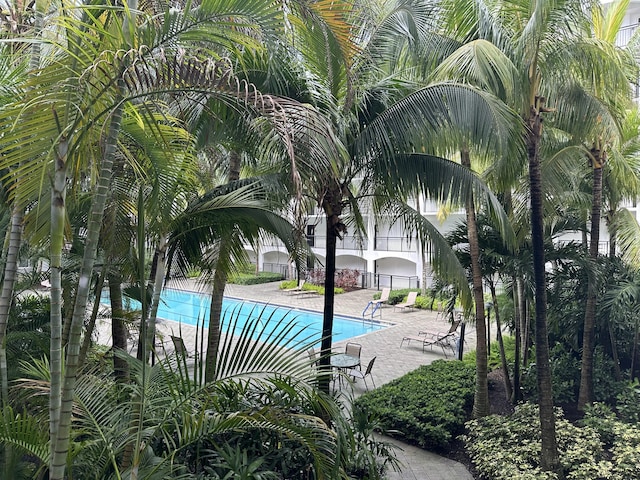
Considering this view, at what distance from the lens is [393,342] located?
13648 mm

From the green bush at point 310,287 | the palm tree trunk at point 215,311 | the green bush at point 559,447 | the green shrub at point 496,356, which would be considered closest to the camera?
the palm tree trunk at point 215,311

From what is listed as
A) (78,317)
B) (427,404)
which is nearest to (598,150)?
(427,404)

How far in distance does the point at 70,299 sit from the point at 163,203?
77.7 inches

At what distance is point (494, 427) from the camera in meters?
6.50

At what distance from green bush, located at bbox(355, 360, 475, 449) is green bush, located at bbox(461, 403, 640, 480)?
0.37 m

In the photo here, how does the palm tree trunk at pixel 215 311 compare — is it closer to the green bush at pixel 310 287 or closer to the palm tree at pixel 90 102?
the palm tree at pixel 90 102

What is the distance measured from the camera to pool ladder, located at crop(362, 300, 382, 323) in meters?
17.4

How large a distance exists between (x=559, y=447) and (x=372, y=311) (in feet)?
40.2

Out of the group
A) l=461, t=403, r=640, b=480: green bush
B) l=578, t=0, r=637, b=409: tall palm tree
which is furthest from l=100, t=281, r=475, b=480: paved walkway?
l=578, t=0, r=637, b=409: tall palm tree

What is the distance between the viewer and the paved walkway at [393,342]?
6.06 metres

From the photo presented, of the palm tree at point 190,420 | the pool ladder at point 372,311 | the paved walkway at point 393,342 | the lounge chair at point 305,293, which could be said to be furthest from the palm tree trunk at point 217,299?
the lounge chair at point 305,293

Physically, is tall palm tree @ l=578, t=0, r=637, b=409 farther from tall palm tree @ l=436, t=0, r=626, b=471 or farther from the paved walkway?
the paved walkway

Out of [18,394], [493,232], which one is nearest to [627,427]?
[493,232]

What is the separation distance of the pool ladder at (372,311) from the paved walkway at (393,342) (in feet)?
0.75
